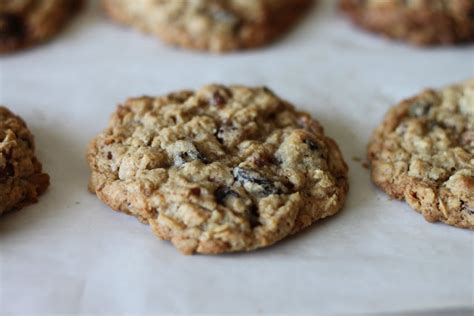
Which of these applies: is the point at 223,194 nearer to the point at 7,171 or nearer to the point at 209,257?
the point at 209,257

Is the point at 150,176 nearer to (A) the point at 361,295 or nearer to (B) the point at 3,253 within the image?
(B) the point at 3,253

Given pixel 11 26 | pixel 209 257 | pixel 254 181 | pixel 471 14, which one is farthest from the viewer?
pixel 471 14

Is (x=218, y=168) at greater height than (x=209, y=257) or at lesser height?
greater

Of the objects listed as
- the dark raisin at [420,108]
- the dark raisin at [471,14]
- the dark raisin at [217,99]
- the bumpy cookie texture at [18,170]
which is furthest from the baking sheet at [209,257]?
the dark raisin at [217,99]

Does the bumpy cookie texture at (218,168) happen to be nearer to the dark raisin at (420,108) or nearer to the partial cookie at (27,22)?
the dark raisin at (420,108)

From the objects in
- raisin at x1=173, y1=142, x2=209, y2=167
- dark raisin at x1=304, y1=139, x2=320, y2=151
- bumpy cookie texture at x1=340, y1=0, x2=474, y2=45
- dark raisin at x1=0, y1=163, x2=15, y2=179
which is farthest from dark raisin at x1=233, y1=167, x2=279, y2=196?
bumpy cookie texture at x1=340, y1=0, x2=474, y2=45

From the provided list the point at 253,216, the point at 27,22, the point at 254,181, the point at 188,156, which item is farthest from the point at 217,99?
the point at 27,22
